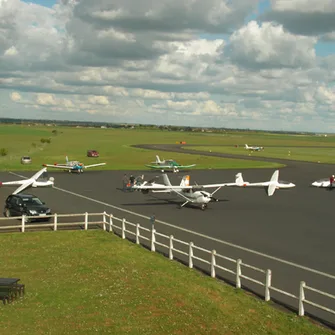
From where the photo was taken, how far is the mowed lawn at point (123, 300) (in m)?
14.3

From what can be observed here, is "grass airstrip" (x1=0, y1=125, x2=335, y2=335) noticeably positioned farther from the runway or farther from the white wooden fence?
the runway

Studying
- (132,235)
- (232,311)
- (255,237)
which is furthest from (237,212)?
(232,311)

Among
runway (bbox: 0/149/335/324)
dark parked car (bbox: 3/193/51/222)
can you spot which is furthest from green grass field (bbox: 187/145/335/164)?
dark parked car (bbox: 3/193/51/222)

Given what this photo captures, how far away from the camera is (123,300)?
16.7 metres

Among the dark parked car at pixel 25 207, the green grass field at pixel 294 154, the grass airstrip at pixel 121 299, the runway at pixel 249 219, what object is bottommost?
the green grass field at pixel 294 154

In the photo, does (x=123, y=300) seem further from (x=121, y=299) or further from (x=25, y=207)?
(x=25, y=207)

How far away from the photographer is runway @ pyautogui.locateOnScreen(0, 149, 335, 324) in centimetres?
2127

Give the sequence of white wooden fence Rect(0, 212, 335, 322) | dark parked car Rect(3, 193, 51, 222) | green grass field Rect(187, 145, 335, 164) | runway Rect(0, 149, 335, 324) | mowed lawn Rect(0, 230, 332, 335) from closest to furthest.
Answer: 1. mowed lawn Rect(0, 230, 332, 335)
2. white wooden fence Rect(0, 212, 335, 322)
3. runway Rect(0, 149, 335, 324)
4. dark parked car Rect(3, 193, 51, 222)
5. green grass field Rect(187, 145, 335, 164)

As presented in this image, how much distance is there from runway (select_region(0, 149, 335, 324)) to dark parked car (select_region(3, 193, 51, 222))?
4.94 m

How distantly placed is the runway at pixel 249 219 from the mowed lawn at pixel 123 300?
1.89m

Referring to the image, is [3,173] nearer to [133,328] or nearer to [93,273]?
[93,273]

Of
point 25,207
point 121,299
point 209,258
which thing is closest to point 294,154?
point 25,207

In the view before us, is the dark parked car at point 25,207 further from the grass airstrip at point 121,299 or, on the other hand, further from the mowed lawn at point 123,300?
the mowed lawn at point 123,300

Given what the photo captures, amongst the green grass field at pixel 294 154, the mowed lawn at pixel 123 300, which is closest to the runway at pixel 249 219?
the mowed lawn at pixel 123 300
